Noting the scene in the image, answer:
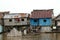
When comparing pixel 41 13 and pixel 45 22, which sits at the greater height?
pixel 41 13

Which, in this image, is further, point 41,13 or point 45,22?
point 41,13

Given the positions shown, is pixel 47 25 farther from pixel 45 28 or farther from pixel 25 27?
pixel 25 27

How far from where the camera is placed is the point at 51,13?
127 ft

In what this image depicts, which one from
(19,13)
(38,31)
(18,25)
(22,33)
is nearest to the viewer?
(22,33)

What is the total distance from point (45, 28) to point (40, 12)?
305cm

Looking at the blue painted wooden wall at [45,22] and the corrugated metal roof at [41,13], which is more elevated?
the corrugated metal roof at [41,13]

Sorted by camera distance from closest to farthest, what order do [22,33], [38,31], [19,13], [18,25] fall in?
[22,33] → [38,31] → [18,25] → [19,13]

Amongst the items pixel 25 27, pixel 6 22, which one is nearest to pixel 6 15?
pixel 6 22

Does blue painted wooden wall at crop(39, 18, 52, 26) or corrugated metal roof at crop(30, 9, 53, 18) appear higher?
corrugated metal roof at crop(30, 9, 53, 18)

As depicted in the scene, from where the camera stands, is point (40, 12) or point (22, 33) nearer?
point (22, 33)

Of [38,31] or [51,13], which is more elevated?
[51,13]

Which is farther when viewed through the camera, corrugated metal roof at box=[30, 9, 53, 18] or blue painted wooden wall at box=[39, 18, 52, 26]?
corrugated metal roof at box=[30, 9, 53, 18]

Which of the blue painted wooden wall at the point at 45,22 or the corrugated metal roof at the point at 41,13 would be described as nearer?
the blue painted wooden wall at the point at 45,22

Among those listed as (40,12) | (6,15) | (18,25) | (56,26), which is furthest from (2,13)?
(56,26)
